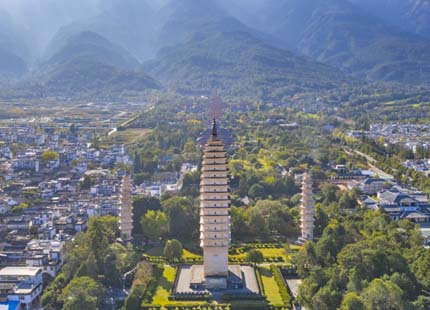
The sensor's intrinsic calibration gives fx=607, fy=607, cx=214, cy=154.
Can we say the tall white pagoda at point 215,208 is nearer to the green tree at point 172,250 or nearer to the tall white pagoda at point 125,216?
the green tree at point 172,250

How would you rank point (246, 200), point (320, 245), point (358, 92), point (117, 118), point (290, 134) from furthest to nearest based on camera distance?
point (358, 92), point (117, 118), point (290, 134), point (246, 200), point (320, 245)


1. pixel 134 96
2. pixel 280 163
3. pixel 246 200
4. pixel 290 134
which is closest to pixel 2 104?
pixel 134 96

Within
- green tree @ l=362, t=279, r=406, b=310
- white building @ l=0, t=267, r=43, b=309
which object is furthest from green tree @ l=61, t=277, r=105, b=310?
green tree @ l=362, t=279, r=406, b=310

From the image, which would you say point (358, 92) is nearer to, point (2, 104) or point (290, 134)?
point (290, 134)

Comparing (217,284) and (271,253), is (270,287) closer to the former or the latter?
(217,284)

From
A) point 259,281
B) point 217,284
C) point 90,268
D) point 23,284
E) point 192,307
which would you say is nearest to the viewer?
point 192,307

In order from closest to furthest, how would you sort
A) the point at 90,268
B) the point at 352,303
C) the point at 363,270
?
the point at 352,303 → the point at 363,270 → the point at 90,268

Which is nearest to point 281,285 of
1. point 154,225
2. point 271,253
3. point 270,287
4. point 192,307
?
point 270,287
